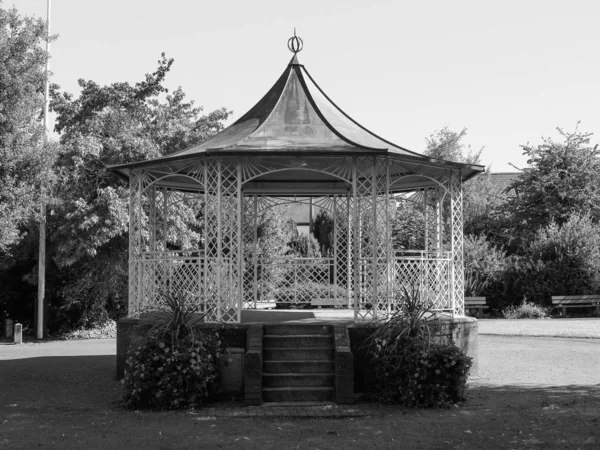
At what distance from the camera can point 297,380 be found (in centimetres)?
1214

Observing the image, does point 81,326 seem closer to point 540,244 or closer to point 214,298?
point 214,298

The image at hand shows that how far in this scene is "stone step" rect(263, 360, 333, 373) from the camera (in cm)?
1233

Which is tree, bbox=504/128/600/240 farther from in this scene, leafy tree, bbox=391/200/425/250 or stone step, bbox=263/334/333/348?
stone step, bbox=263/334/333/348

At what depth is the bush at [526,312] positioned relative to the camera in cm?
2959

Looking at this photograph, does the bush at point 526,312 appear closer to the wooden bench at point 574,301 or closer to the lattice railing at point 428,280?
the wooden bench at point 574,301

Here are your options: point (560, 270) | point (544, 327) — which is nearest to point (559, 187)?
point (560, 270)

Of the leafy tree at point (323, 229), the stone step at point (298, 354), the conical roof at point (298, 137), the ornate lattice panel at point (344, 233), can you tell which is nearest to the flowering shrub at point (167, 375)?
the stone step at point (298, 354)

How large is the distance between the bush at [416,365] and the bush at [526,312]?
18546mm

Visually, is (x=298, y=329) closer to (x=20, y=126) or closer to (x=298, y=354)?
(x=298, y=354)

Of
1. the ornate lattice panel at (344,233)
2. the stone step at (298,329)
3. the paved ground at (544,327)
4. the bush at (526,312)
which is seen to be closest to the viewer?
the stone step at (298,329)

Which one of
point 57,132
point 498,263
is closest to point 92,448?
point 57,132

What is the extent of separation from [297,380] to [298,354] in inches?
23.8

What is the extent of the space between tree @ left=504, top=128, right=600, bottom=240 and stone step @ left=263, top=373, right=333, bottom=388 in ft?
77.6

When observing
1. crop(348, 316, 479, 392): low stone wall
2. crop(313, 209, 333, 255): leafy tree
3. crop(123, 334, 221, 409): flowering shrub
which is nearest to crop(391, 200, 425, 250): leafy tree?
crop(313, 209, 333, 255): leafy tree
